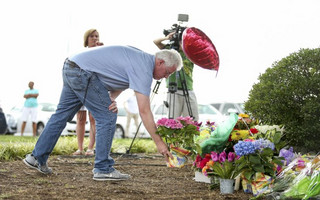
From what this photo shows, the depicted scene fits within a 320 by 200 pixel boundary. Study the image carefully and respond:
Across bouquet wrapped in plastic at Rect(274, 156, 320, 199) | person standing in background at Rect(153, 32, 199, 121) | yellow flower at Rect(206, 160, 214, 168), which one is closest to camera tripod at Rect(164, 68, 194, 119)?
person standing in background at Rect(153, 32, 199, 121)

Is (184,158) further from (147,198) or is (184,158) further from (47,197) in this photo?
(47,197)

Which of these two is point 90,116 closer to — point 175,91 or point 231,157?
point 175,91

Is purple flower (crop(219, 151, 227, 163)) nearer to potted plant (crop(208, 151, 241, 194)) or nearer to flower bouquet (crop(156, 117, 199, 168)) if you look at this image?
potted plant (crop(208, 151, 241, 194))

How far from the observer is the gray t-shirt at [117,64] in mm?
3809

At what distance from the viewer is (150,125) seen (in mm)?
3742

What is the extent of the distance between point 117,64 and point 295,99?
69.5 inches

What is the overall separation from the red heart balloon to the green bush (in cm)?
76

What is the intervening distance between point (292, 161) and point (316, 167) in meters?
0.60

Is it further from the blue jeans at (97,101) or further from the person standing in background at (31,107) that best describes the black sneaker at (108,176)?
the person standing in background at (31,107)

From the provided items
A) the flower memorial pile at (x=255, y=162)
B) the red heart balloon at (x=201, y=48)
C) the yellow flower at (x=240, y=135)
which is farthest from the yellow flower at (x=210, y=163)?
the red heart balloon at (x=201, y=48)

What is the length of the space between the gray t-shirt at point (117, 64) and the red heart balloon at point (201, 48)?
130cm

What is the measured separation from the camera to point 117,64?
13.1ft

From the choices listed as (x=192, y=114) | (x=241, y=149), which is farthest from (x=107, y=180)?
(x=192, y=114)

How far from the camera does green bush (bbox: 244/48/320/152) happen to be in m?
4.34
